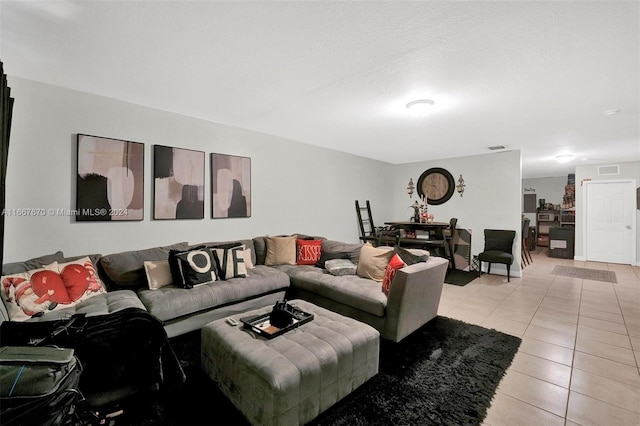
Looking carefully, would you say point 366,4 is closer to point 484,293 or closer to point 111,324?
point 111,324

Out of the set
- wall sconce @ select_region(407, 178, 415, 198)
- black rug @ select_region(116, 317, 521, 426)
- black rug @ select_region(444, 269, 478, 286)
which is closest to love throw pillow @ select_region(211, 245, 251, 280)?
black rug @ select_region(116, 317, 521, 426)

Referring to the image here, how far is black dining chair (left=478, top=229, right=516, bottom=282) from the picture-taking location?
16.4 ft

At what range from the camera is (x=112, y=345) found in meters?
1.67

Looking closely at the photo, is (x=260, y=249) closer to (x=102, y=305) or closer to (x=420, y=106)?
(x=102, y=305)

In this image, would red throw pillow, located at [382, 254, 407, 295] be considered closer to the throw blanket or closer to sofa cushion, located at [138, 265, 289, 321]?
sofa cushion, located at [138, 265, 289, 321]

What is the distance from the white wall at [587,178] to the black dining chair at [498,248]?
333 cm

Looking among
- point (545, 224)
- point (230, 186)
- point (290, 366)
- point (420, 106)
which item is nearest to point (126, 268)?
point (230, 186)

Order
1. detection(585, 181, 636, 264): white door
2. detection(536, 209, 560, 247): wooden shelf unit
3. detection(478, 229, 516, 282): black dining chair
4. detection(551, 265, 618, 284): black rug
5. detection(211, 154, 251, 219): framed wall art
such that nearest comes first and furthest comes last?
detection(211, 154, 251, 219): framed wall art → detection(478, 229, 516, 282): black dining chair → detection(551, 265, 618, 284): black rug → detection(585, 181, 636, 264): white door → detection(536, 209, 560, 247): wooden shelf unit

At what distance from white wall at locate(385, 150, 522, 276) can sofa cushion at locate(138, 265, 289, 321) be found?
4409 millimetres

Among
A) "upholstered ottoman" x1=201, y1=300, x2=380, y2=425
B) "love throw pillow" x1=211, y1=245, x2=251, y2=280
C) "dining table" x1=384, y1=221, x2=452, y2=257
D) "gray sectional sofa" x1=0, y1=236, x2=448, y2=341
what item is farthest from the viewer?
"dining table" x1=384, y1=221, x2=452, y2=257

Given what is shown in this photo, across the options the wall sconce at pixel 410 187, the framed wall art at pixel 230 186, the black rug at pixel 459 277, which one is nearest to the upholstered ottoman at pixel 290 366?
the framed wall art at pixel 230 186

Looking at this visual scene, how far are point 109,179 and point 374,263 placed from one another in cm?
302

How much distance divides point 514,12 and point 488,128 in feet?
8.55

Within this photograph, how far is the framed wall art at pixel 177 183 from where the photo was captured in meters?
3.22
